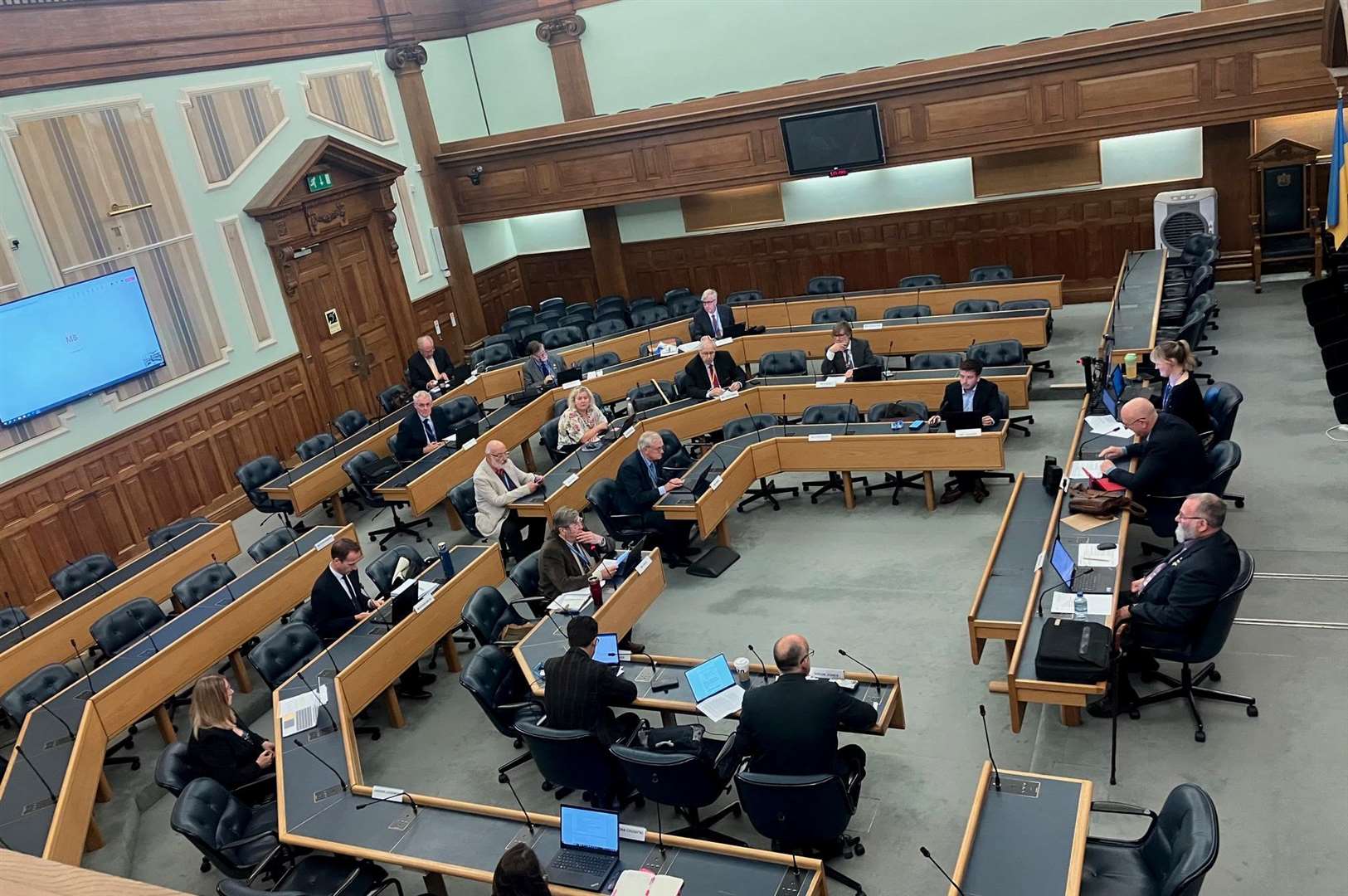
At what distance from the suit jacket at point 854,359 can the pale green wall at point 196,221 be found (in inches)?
262

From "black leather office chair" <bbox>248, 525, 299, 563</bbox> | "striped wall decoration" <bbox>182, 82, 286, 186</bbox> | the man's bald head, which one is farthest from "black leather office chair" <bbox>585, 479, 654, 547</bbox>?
"striped wall decoration" <bbox>182, 82, 286, 186</bbox>

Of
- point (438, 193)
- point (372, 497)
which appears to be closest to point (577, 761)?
point (372, 497)

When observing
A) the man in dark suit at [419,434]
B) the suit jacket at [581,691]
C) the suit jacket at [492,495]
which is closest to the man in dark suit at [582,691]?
the suit jacket at [581,691]

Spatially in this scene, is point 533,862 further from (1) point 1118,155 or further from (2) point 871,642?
(1) point 1118,155

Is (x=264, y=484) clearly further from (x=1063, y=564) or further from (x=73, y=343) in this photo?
(x=1063, y=564)

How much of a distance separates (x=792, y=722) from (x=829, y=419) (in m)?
5.12

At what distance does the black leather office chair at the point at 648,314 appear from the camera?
14273mm

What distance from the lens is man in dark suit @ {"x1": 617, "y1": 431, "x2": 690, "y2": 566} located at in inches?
332

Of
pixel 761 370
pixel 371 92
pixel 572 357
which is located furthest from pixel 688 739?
pixel 371 92

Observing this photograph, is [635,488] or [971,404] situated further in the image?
[971,404]

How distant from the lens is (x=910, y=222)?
47.6ft

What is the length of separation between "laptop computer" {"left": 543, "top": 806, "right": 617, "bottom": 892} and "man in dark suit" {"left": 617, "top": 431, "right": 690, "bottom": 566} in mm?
3950

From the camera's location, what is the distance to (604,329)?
14.1m

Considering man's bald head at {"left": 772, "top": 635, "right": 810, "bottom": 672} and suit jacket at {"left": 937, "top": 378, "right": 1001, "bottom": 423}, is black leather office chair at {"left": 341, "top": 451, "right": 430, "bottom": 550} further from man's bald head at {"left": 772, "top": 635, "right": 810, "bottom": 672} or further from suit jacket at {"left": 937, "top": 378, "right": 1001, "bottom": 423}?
man's bald head at {"left": 772, "top": 635, "right": 810, "bottom": 672}
